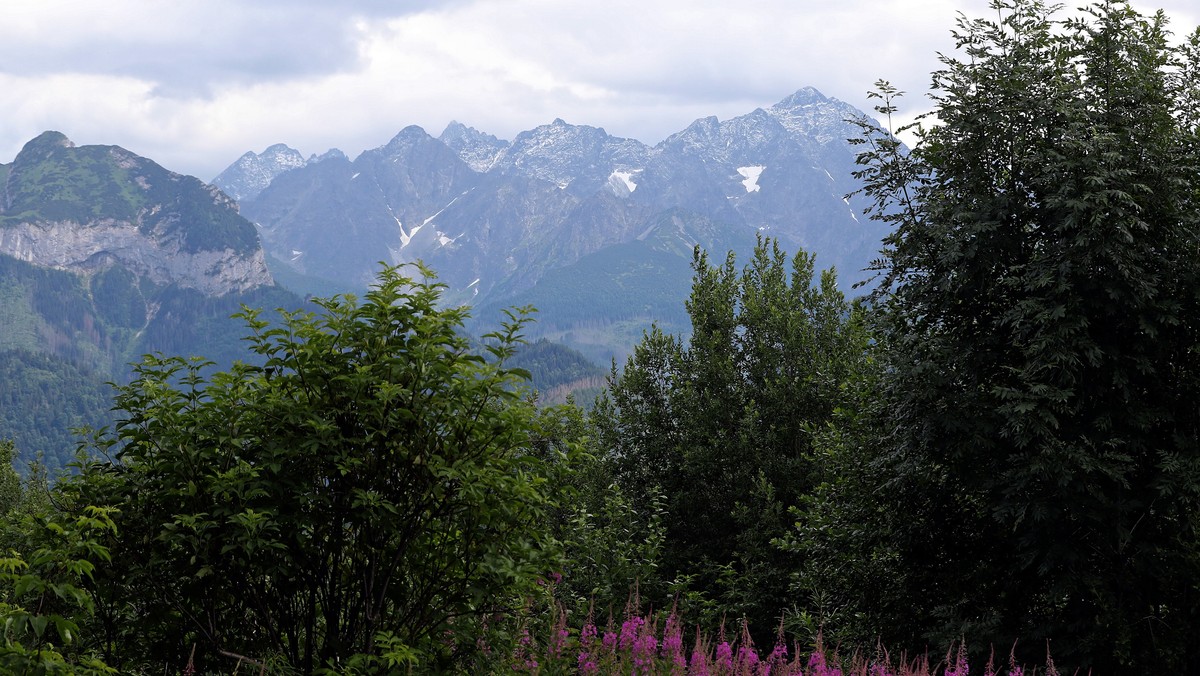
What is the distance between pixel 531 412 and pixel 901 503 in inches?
298

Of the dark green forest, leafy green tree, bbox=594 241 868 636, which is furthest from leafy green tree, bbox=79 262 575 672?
leafy green tree, bbox=594 241 868 636

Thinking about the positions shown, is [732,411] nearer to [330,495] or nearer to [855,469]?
[855,469]

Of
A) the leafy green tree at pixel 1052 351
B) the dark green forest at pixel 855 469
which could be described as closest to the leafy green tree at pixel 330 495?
the dark green forest at pixel 855 469

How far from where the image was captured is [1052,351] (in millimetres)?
9891

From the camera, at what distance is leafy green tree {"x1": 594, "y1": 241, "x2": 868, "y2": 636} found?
75.0 feet

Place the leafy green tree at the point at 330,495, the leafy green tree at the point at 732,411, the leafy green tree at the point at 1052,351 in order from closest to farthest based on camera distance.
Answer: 1. the leafy green tree at the point at 330,495
2. the leafy green tree at the point at 1052,351
3. the leafy green tree at the point at 732,411

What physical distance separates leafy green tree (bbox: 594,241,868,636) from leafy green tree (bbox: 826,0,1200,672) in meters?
9.44

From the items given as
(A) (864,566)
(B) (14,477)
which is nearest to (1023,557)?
(A) (864,566)

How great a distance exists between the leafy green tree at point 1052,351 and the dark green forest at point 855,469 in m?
0.04

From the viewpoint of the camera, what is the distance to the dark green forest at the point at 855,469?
605 centimetres

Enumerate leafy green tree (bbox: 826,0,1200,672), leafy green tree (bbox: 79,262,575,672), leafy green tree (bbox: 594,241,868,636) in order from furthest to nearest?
→ leafy green tree (bbox: 594,241,868,636)
leafy green tree (bbox: 826,0,1200,672)
leafy green tree (bbox: 79,262,575,672)

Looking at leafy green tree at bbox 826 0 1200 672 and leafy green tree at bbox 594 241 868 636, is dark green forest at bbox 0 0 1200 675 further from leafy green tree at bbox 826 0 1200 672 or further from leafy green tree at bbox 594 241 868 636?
leafy green tree at bbox 594 241 868 636

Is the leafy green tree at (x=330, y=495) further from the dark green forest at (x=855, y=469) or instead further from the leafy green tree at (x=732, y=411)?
the leafy green tree at (x=732, y=411)

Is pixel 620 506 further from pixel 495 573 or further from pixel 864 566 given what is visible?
pixel 495 573
